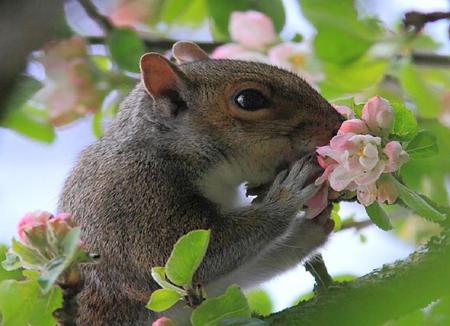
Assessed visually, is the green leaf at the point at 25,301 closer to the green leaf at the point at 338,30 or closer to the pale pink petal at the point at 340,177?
the pale pink petal at the point at 340,177

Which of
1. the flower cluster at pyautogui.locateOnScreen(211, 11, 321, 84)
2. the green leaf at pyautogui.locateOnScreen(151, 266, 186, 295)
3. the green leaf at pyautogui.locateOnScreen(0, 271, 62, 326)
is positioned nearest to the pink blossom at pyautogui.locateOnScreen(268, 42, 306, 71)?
the flower cluster at pyautogui.locateOnScreen(211, 11, 321, 84)

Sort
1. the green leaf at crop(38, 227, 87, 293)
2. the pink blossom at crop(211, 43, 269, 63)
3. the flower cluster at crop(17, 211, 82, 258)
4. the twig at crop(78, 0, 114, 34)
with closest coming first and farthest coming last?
the green leaf at crop(38, 227, 87, 293) < the flower cluster at crop(17, 211, 82, 258) < the pink blossom at crop(211, 43, 269, 63) < the twig at crop(78, 0, 114, 34)

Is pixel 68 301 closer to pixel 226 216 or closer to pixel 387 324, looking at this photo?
pixel 387 324

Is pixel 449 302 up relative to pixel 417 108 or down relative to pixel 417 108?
down

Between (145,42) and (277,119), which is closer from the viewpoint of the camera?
(277,119)

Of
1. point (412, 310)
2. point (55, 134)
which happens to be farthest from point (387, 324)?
point (55, 134)

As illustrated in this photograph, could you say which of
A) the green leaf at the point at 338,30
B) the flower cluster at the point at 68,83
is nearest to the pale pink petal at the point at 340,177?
the green leaf at the point at 338,30

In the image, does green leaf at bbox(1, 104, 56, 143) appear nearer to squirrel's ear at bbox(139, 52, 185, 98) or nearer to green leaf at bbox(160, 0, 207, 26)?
green leaf at bbox(160, 0, 207, 26)

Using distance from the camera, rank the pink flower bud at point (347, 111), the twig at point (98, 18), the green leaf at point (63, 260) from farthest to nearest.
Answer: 1. the twig at point (98, 18)
2. the pink flower bud at point (347, 111)
3. the green leaf at point (63, 260)
